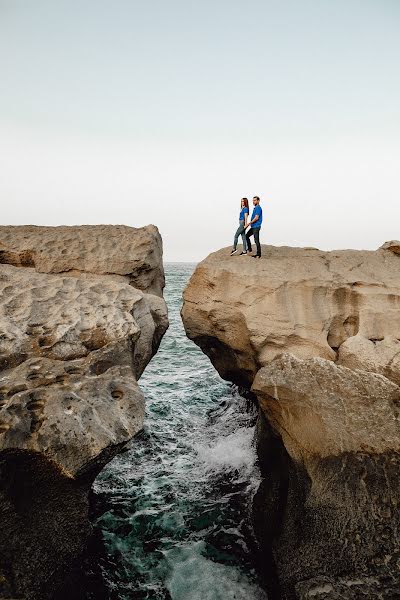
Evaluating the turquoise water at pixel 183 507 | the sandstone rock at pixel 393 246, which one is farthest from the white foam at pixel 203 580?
the sandstone rock at pixel 393 246

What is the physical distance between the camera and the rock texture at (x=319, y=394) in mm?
4902

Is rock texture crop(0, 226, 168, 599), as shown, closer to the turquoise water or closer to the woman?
the turquoise water

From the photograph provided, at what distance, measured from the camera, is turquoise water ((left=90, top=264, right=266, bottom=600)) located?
18.9 ft

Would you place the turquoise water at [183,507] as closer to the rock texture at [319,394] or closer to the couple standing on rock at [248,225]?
the rock texture at [319,394]

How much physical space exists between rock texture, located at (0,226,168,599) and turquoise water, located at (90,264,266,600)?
1.47m

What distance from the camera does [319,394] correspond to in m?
5.65

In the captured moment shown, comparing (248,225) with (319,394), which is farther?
(248,225)

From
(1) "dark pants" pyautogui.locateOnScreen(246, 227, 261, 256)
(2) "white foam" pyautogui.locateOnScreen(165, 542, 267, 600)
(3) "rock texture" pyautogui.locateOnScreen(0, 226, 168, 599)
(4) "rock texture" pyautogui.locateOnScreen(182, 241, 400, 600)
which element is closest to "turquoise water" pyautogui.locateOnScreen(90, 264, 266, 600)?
(2) "white foam" pyautogui.locateOnScreen(165, 542, 267, 600)

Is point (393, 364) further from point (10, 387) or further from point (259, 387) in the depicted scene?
point (10, 387)

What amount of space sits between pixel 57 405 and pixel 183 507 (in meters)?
3.93

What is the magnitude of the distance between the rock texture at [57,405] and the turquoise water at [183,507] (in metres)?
1.47

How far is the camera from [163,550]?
6.39 meters

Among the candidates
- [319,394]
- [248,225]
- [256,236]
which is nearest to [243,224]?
[248,225]

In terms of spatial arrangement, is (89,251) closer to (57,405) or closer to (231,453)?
(57,405)
